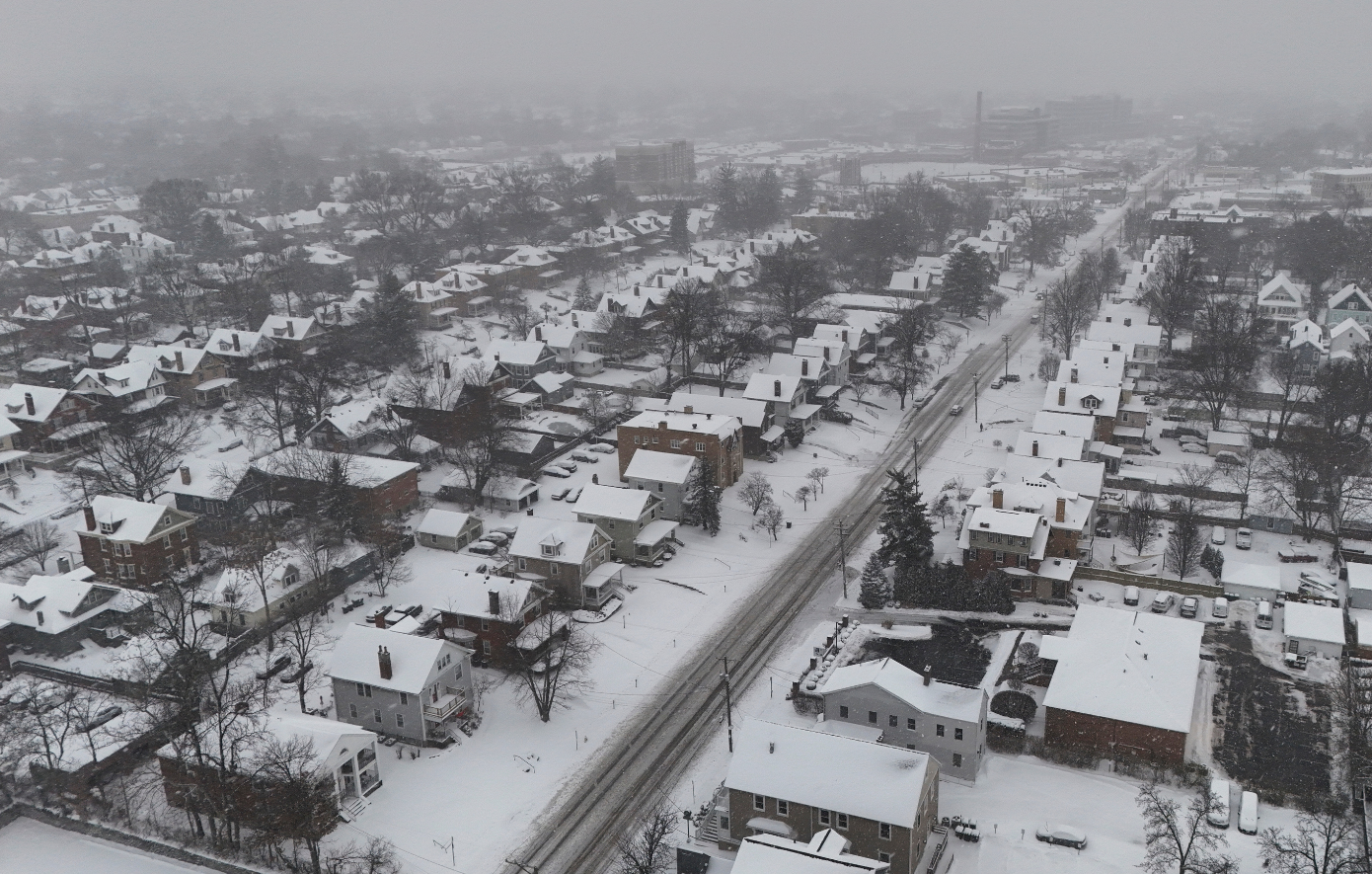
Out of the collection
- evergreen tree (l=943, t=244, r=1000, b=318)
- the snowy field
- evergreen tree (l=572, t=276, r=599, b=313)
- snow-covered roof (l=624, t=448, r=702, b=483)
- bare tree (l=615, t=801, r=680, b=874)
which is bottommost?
the snowy field

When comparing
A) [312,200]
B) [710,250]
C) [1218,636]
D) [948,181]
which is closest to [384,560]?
[1218,636]

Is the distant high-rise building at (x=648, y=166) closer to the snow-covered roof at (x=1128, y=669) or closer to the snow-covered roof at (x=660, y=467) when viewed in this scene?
the snow-covered roof at (x=660, y=467)

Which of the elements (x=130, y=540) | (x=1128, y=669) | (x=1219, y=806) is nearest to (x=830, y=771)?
(x=1219, y=806)

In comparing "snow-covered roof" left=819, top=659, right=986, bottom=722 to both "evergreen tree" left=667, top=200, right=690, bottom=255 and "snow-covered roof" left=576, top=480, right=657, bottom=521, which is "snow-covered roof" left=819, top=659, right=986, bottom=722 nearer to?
"snow-covered roof" left=576, top=480, right=657, bottom=521

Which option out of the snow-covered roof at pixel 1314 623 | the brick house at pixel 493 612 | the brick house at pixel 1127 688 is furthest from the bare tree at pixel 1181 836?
the brick house at pixel 493 612

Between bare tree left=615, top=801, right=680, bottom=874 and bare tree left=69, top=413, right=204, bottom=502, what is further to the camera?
bare tree left=69, top=413, right=204, bottom=502

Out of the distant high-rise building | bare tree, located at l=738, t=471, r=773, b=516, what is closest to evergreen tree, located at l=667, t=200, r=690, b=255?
the distant high-rise building

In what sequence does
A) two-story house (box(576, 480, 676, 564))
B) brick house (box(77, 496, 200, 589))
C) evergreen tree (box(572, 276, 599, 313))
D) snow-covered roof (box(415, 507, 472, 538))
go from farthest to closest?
1. evergreen tree (box(572, 276, 599, 313))
2. snow-covered roof (box(415, 507, 472, 538))
3. two-story house (box(576, 480, 676, 564))
4. brick house (box(77, 496, 200, 589))
